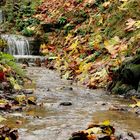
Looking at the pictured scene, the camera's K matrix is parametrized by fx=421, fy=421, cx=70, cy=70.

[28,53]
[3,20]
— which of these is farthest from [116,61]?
[3,20]

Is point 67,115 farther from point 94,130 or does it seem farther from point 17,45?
point 17,45

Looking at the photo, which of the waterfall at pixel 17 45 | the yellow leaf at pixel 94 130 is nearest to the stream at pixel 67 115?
Result: the yellow leaf at pixel 94 130

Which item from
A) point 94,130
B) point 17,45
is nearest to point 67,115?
point 94,130

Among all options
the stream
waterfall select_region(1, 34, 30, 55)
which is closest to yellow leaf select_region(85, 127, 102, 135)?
the stream

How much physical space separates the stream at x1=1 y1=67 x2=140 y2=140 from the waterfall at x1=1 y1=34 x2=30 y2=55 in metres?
9.33

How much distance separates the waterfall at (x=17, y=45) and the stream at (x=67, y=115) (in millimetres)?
9331

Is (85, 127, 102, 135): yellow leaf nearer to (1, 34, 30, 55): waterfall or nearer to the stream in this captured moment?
the stream

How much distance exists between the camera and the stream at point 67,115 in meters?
5.31

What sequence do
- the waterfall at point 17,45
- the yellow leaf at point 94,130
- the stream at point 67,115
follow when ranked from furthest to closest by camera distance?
the waterfall at point 17,45
the stream at point 67,115
the yellow leaf at point 94,130

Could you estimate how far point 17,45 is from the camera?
19.0 metres

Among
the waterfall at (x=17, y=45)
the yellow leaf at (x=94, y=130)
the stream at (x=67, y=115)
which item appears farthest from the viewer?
the waterfall at (x=17, y=45)

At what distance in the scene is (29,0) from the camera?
947 inches

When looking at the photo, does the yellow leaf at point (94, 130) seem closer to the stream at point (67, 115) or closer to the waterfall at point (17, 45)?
the stream at point (67, 115)

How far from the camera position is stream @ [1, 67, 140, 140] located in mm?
5312
